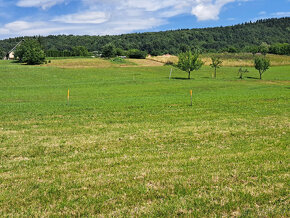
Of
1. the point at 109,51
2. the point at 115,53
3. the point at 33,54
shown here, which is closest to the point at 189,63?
the point at 33,54

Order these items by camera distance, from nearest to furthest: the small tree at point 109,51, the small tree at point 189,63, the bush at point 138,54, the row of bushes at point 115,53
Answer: the small tree at point 189,63 < the small tree at point 109,51 < the row of bushes at point 115,53 < the bush at point 138,54

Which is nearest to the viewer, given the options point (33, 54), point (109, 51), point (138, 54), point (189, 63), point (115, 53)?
point (189, 63)

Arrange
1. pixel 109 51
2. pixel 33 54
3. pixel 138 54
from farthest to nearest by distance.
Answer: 1. pixel 138 54
2. pixel 109 51
3. pixel 33 54

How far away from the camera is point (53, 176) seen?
798cm

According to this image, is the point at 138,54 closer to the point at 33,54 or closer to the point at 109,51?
the point at 109,51

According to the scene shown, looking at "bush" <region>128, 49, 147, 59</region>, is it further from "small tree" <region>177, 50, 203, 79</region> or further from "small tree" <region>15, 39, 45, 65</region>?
"small tree" <region>177, 50, 203, 79</region>

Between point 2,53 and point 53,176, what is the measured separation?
15933 centimetres

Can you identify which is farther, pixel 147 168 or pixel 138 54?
pixel 138 54

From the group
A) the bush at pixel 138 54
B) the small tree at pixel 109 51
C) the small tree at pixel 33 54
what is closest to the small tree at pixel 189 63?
the small tree at pixel 33 54

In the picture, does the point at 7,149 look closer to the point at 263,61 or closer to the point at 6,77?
the point at 6,77

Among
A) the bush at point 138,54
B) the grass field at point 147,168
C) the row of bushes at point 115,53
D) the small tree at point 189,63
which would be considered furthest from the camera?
the bush at point 138,54

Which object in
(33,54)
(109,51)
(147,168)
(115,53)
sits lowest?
(147,168)

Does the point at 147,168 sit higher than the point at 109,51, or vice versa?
the point at 109,51

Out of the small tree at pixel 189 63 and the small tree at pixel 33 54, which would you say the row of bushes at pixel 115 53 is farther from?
the small tree at pixel 189 63
